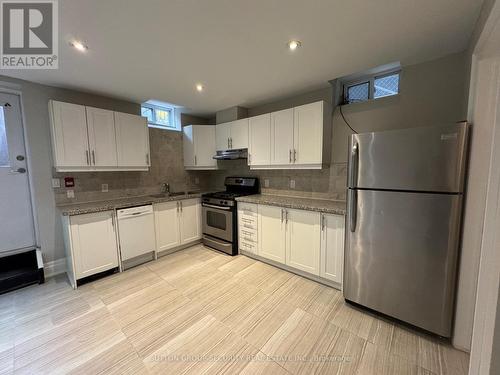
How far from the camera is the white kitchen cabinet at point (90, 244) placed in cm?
239

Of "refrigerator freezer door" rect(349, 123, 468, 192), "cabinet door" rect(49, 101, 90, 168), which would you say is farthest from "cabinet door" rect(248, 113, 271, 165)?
"cabinet door" rect(49, 101, 90, 168)

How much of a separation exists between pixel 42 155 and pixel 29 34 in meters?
1.54

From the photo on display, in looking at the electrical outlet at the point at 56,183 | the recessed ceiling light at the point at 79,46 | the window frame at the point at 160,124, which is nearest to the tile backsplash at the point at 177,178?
the electrical outlet at the point at 56,183

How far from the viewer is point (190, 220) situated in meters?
3.53

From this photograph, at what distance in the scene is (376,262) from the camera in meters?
1.86

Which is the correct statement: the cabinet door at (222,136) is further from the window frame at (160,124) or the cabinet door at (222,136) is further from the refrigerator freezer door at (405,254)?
the refrigerator freezer door at (405,254)

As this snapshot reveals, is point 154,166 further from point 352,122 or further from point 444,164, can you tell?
point 444,164

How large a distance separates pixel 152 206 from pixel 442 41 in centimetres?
371

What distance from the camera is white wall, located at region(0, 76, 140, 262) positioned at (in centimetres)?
248

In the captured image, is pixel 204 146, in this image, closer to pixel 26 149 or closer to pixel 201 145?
pixel 201 145

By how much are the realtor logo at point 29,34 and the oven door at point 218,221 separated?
251 centimetres

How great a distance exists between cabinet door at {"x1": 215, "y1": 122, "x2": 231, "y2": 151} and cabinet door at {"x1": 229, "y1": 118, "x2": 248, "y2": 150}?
87 mm

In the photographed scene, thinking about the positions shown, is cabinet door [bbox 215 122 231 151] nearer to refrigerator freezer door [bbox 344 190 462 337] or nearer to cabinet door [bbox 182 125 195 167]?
cabinet door [bbox 182 125 195 167]

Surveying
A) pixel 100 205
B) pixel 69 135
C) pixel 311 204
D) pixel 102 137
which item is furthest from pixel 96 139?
pixel 311 204
